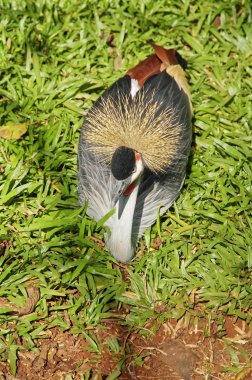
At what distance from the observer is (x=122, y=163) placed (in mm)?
3227

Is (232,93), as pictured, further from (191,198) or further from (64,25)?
(64,25)

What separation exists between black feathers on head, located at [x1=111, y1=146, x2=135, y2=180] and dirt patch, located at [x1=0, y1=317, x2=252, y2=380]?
80 cm

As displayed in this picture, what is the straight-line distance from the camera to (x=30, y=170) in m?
3.90

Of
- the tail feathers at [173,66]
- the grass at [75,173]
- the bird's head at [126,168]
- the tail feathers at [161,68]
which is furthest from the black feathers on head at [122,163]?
the tail feathers at [173,66]

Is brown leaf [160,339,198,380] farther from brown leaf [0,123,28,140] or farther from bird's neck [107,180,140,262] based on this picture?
brown leaf [0,123,28,140]

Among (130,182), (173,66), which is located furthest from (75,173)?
(173,66)

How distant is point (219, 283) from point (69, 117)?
145 cm

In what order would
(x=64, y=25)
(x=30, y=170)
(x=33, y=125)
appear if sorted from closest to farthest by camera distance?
(x=30, y=170)
(x=33, y=125)
(x=64, y=25)

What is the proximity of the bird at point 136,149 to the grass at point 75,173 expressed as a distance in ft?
0.42

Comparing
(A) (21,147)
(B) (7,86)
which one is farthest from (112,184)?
(B) (7,86)

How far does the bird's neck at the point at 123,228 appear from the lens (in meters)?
3.44

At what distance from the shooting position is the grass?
349 cm

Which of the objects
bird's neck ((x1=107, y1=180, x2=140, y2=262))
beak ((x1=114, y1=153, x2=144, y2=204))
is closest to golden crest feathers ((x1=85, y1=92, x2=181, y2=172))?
beak ((x1=114, y1=153, x2=144, y2=204))

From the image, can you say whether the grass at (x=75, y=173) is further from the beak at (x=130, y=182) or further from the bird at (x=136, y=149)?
the beak at (x=130, y=182)
